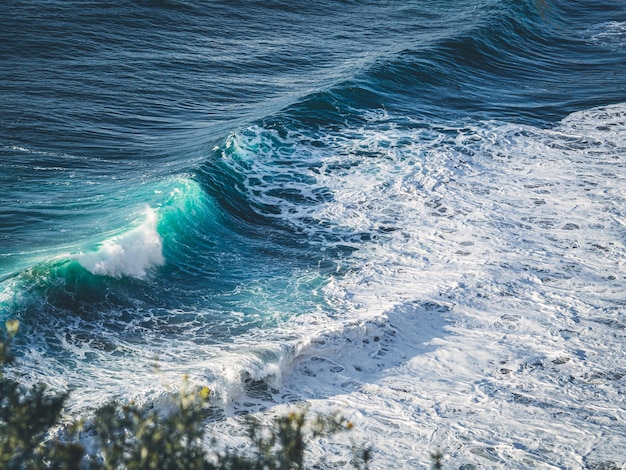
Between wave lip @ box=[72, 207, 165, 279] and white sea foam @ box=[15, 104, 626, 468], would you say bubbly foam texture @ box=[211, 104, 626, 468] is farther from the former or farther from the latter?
wave lip @ box=[72, 207, 165, 279]

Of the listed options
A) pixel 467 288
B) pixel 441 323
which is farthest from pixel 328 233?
pixel 441 323

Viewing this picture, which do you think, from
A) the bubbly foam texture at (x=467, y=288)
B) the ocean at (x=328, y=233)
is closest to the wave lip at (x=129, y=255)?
the ocean at (x=328, y=233)

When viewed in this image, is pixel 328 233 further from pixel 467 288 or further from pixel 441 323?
pixel 441 323

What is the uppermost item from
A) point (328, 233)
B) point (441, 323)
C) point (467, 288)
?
point (328, 233)

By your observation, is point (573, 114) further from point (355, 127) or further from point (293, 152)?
point (293, 152)

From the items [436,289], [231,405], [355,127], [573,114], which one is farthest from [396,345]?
[573,114]

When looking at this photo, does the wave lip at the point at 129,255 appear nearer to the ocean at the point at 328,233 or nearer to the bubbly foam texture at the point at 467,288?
→ the ocean at the point at 328,233
